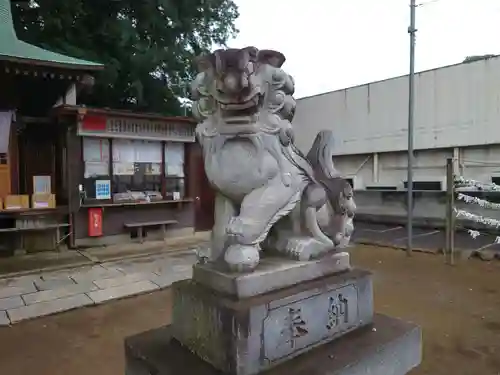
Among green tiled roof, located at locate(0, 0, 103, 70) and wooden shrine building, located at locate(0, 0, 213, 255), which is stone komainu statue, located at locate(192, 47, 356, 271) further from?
wooden shrine building, located at locate(0, 0, 213, 255)

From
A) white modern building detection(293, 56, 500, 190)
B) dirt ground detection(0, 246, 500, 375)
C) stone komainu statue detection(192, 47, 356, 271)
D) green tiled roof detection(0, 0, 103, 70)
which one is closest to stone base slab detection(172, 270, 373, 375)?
stone komainu statue detection(192, 47, 356, 271)

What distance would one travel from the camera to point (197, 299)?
6.86 feet

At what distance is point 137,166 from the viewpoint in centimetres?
887

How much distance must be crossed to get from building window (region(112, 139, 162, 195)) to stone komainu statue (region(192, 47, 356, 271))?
6.77 m

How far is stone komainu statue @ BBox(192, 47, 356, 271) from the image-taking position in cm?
202

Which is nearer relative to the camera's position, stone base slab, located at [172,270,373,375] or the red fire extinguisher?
stone base slab, located at [172,270,373,375]

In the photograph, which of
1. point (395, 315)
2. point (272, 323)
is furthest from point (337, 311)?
point (395, 315)

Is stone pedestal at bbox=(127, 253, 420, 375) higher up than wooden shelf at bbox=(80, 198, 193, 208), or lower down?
lower down

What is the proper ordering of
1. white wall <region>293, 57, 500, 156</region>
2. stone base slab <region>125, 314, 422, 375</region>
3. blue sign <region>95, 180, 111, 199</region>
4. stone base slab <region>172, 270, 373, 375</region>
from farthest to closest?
white wall <region>293, 57, 500, 156</region> < blue sign <region>95, 180, 111, 199</region> < stone base slab <region>125, 314, 422, 375</region> < stone base slab <region>172, 270, 373, 375</region>

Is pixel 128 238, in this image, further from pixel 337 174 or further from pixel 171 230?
pixel 337 174

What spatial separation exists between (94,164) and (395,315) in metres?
6.59

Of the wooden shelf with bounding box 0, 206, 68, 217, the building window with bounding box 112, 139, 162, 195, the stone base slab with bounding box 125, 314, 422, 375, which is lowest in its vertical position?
the stone base slab with bounding box 125, 314, 422, 375

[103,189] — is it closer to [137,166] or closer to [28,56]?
[137,166]

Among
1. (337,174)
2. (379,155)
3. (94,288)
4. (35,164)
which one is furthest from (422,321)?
(379,155)
